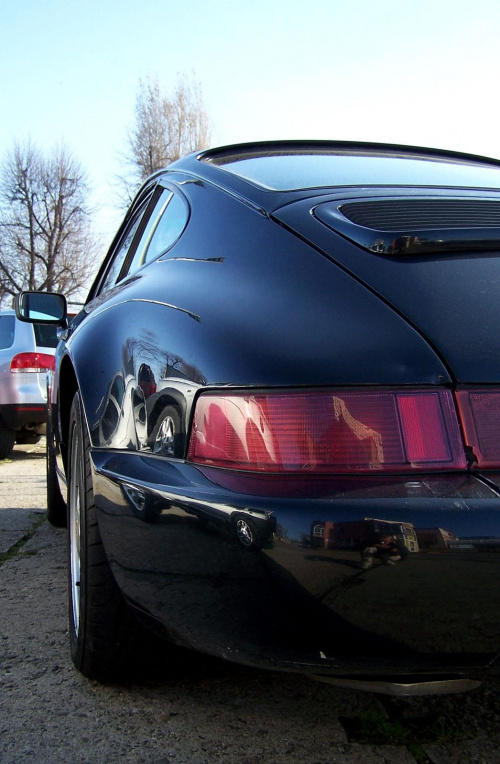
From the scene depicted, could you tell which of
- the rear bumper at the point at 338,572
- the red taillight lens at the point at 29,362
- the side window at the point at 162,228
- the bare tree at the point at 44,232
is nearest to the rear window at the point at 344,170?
the side window at the point at 162,228

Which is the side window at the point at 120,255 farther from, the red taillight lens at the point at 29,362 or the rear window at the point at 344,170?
the red taillight lens at the point at 29,362

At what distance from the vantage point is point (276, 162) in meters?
2.28

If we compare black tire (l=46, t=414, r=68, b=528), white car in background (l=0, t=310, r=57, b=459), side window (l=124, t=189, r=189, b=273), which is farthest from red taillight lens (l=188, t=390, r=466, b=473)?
white car in background (l=0, t=310, r=57, b=459)

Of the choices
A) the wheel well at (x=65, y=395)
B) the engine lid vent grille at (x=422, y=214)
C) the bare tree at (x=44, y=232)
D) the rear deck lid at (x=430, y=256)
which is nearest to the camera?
the rear deck lid at (x=430, y=256)

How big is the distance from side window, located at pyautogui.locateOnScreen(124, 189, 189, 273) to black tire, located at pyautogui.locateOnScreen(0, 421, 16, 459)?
5.62m

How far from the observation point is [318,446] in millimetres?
1292

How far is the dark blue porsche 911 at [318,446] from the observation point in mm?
1217

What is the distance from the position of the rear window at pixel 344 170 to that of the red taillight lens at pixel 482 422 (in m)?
0.81

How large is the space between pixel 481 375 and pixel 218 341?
48cm

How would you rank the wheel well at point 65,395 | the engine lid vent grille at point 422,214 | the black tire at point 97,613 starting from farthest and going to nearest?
the wheel well at point 65,395 → the black tire at point 97,613 → the engine lid vent grille at point 422,214

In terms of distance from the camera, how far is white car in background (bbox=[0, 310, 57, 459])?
760cm

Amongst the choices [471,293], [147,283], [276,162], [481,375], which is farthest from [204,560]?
[276,162]

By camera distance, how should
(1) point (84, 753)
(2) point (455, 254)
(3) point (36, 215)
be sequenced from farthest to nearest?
(3) point (36, 215)
(1) point (84, 753)
(2) point (455, 254)

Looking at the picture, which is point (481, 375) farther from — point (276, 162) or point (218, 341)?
point (276, 162)
